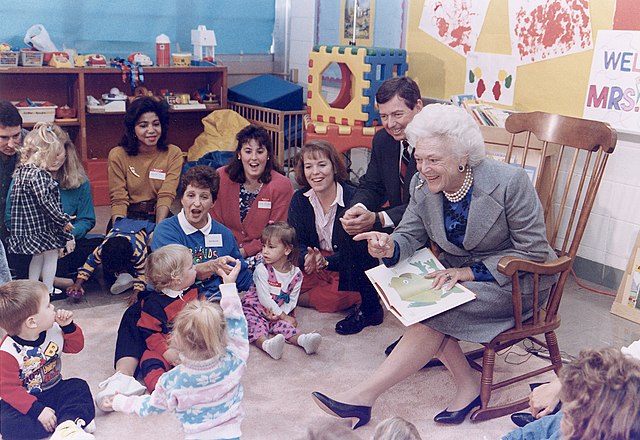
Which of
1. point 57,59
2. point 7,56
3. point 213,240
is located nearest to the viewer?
point 213,240

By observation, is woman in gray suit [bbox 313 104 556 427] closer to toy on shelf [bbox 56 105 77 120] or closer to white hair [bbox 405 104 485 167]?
white hair [bbox 405 104 485 167]

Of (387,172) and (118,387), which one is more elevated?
(387,172)

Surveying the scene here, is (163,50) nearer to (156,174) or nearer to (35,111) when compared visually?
(35,111)

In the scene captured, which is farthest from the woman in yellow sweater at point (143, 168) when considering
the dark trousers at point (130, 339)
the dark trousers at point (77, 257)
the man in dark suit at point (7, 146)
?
the dark trousers at point (130, 339)

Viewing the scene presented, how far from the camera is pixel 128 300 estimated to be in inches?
143

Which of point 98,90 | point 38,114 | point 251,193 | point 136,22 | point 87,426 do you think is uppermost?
point 136,22

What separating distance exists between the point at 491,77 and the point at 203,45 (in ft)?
8.25

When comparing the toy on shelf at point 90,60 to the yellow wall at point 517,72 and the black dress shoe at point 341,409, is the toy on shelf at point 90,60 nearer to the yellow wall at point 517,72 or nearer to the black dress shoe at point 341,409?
the yellow wall at point 517,72

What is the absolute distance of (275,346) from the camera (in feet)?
9.91

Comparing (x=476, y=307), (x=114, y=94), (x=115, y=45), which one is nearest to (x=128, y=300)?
(x=476, y=307)

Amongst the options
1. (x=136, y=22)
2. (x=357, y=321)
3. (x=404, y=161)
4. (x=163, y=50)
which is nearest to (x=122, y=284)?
(x=357, y=321)

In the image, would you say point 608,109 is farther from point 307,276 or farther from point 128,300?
point 128,300

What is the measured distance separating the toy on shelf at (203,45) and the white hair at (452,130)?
11.6 ft

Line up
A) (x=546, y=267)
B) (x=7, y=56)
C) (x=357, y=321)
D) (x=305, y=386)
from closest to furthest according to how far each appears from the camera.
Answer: (x=546, y=267), (x=305, y=386), (x=357, y=321), (x=7, y=56)
